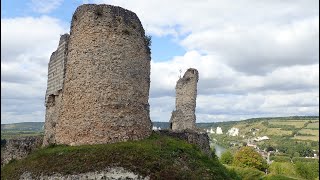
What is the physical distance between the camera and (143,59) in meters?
19.8

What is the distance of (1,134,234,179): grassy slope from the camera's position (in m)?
15.6

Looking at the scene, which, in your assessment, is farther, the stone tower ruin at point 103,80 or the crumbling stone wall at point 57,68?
the crumbling stone wall at point 57,68

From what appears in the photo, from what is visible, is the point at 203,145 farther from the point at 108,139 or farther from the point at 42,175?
the point at 42,175

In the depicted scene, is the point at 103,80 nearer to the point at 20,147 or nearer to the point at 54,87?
the point at 54,87

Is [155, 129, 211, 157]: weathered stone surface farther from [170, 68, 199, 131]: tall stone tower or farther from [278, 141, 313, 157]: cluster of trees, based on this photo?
[278, 141, 313, 157]: cluster of trees

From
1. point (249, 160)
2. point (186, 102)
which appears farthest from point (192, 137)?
point (249, 160)

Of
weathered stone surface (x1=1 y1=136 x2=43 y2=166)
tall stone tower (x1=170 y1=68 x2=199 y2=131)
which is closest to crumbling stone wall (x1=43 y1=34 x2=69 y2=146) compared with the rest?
weathered stone surface (x1=1 y1=136 x2=43 y2=166)

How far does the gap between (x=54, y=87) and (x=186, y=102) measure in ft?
50.0

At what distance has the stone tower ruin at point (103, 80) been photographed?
18.4m

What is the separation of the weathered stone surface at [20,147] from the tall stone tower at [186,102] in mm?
13506

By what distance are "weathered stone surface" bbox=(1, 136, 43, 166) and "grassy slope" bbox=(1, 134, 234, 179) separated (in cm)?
549

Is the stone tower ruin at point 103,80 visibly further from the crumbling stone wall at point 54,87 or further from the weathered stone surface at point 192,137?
the weathered stone surface at point 192,137

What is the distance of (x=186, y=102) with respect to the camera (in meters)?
34.6

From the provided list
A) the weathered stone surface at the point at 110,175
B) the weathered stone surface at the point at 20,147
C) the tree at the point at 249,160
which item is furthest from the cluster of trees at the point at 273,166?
the weathered stone surface at the point at 110,175
